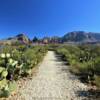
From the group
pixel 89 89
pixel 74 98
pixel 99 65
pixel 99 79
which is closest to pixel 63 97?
pixel 74 98

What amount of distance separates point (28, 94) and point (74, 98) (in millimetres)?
1826

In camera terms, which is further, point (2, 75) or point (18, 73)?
point (18, 73)

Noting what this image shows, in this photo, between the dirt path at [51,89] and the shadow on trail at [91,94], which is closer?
the dirt path at [51,89]

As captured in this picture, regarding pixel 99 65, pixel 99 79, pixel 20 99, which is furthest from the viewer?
pixel 99 65

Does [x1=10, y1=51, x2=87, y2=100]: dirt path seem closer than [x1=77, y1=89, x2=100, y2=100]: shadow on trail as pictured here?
Yes

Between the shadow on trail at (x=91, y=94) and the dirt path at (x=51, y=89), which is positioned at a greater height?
the dirt path at (x=51, y=89)

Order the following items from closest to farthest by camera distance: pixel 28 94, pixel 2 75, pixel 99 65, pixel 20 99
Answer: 1. pixel 20 99
2. pixel 28 94
3. pixel 2 75
4. pixel 99 65

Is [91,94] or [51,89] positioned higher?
[51,89]

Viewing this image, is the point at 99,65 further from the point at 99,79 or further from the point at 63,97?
the point at 63,97

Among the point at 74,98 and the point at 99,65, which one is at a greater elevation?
the point at 99,65

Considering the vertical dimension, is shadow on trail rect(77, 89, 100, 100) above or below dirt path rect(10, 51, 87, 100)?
below

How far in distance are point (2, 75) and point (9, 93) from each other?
1.61 meters

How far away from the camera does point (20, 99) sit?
364 inches

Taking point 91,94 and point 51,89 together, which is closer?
point 91,94
